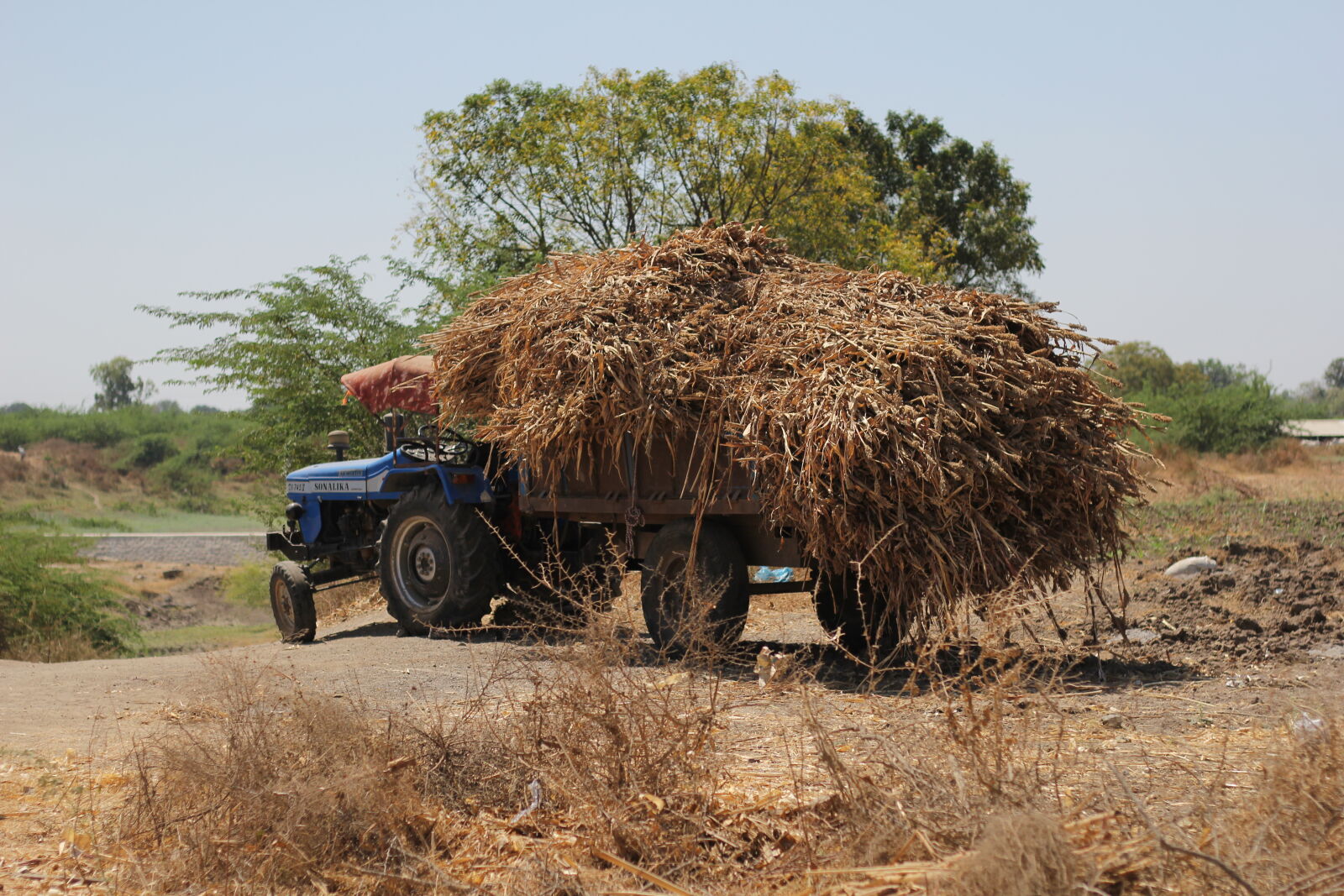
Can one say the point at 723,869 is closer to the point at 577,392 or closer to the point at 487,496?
the point at 577,392

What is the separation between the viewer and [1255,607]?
10.4 metres

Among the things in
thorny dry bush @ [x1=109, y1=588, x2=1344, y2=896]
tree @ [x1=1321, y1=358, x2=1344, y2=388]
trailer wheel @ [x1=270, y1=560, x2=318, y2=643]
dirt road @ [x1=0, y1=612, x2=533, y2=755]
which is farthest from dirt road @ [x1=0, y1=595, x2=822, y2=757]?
tree @ [x1=1321, y1=358, x2=1344, y2=388]

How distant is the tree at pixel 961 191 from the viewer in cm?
3541

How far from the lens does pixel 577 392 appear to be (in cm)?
865

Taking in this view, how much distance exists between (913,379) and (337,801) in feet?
13.9

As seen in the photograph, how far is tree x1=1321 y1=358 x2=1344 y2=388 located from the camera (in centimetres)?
9275

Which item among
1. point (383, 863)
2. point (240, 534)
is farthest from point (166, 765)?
point (240, 534)

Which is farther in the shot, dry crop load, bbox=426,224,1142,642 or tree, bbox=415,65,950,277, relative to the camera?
tree, bbox=415,65,950,277

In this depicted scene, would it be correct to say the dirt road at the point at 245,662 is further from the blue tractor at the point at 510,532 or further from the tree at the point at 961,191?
the tree at the point at 961,191

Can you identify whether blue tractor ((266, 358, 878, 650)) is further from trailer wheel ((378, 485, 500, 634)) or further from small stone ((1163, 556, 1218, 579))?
small stone ((1163, 556, 1218, 579))

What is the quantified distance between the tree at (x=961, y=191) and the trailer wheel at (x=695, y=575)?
26481 mm

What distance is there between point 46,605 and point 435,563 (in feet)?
33.1

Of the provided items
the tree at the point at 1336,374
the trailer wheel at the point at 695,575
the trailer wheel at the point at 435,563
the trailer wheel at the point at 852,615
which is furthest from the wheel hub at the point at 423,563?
the tree at the point at 1336,374

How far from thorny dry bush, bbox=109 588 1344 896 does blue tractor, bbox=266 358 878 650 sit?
1.92m
